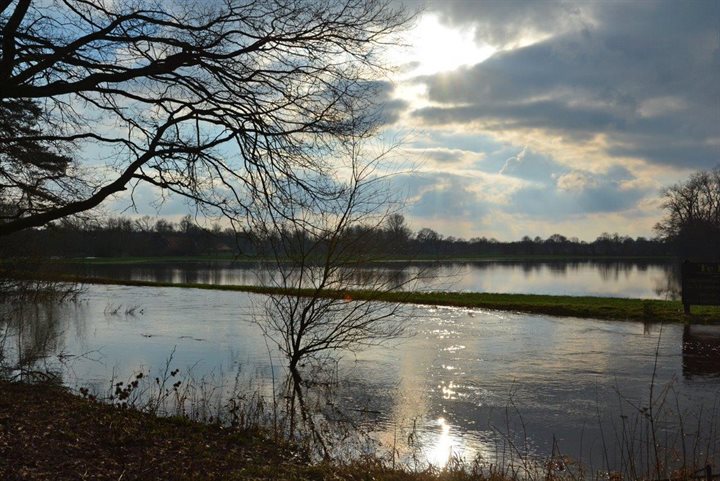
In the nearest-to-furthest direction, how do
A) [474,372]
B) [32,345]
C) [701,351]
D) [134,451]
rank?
[134,451] < [474,372] < [701,351] < [32,345]

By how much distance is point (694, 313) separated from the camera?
73.8ft

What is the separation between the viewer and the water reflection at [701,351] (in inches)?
495

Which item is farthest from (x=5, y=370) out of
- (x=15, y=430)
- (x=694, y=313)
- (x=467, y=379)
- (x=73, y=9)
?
(x=694, y=313)

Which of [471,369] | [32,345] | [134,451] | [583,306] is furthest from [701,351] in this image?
[32,345]

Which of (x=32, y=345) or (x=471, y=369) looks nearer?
(x=471, y=369)

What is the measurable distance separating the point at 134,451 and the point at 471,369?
322 inches

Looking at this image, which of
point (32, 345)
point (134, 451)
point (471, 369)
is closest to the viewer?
point (134, 451)

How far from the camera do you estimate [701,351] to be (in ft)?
49.2

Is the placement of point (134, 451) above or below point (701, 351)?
above

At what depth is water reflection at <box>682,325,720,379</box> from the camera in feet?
41.2

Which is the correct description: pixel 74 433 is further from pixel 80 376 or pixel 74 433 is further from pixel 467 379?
pixel 467 379

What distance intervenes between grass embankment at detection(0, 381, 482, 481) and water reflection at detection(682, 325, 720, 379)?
341 inches

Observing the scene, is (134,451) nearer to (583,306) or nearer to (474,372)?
(474,372)

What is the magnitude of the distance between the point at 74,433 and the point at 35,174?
5.45 metres
